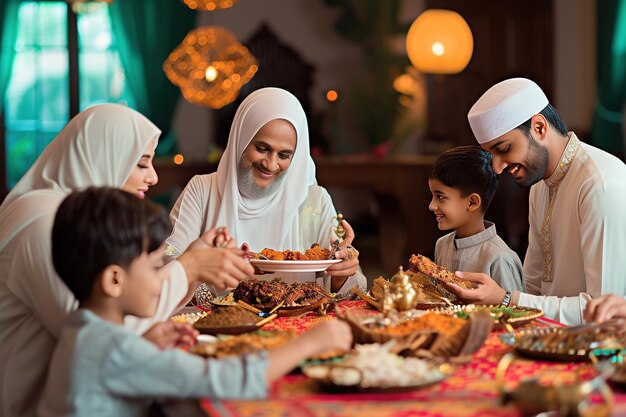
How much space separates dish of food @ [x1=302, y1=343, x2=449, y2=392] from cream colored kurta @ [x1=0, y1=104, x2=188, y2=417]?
83 cm

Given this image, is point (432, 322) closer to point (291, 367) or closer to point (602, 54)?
point (291, 367)

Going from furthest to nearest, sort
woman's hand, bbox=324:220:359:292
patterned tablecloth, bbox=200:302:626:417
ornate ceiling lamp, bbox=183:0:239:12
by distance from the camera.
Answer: ornate ceiling lamp, bbox=183:0:239:12, woman's hand, bbox=324:220:359:292, patterned tablecloth, bbox=200:302:626:417

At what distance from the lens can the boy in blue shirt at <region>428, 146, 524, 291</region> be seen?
4.03 meters

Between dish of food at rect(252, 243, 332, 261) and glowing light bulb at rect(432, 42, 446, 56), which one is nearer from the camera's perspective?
dish of food at rect(252, 243, 332, 261)

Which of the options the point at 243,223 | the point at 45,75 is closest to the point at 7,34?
the point at 45,75

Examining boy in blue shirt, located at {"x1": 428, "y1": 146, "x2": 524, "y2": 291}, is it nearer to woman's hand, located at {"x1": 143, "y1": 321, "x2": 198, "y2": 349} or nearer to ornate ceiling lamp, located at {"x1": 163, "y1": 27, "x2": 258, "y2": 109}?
woman's hand, located at {"x1": 143, "y1": 321, "x2": 198, "y2": 349}

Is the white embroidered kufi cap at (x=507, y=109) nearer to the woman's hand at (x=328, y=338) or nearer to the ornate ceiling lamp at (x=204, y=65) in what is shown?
the woman's hand at (x=328, y=338)

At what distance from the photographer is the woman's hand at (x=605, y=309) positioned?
277 centimetres

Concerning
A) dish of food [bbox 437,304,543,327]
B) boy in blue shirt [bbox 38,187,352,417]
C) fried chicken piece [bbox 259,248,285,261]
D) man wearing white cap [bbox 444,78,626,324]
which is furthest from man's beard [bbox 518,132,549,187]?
Answer: boy in blue shirt [bbox 38,187,352,417]

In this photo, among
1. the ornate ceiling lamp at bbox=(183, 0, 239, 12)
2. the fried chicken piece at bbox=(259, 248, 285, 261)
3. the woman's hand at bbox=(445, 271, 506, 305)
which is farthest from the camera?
the ornate ceiling lamp at bbox=(183, 0, 239, 12)

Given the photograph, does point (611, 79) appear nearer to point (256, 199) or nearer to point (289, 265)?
point (256, 199)

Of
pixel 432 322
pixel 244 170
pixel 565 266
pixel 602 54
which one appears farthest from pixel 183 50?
pixel 432 322

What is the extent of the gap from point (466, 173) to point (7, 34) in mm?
8578

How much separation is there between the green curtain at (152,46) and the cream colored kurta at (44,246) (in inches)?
352
